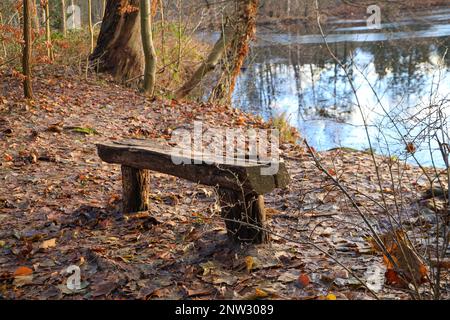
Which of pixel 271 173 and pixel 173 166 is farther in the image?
pixel 173 166

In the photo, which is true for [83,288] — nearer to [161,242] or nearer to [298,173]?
[161,242]

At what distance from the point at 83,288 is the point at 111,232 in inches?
36.4

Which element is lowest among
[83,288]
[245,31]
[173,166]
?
[83,288]

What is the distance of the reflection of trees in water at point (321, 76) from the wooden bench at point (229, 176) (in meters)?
6.81

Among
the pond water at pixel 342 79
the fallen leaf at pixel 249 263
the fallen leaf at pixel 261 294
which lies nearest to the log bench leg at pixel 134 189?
the fallen leaf at pixel 249 263

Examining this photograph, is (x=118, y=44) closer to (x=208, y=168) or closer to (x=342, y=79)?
(x=342, y=79)

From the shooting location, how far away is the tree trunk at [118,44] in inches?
398

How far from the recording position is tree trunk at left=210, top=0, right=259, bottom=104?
9.80 m

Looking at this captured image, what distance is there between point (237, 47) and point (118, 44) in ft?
7.56

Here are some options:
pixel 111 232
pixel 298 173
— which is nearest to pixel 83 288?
pixel 111 232

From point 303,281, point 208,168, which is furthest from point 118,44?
point 303,281

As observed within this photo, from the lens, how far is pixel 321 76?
1494 centimetres
